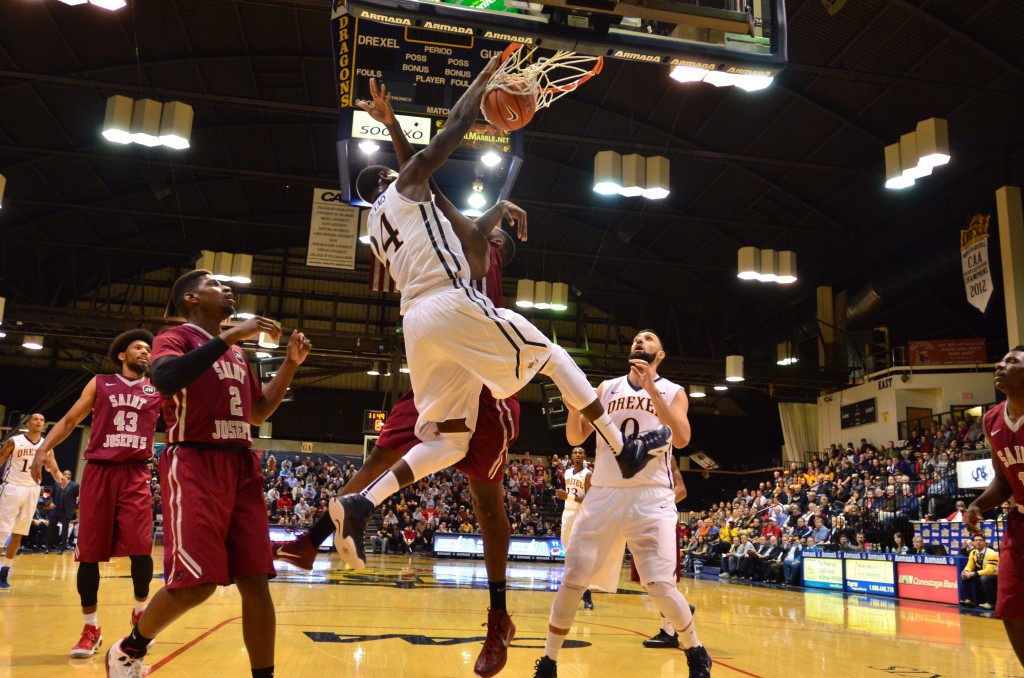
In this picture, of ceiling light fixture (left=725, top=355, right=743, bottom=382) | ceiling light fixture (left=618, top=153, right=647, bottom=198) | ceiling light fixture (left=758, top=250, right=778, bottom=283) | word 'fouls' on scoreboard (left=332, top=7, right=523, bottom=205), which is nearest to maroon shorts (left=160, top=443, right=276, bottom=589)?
word 'fouls' on scoreboard (left=332, top=7, right=523, bottom=205)

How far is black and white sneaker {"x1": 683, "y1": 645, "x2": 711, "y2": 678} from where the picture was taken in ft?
14.5

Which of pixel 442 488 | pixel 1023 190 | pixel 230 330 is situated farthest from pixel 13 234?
pixel 1023 190

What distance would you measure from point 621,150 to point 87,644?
16109 millimetres

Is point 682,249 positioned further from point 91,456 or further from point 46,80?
point 91,456

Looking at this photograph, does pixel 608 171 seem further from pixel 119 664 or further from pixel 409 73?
pixel 119 664

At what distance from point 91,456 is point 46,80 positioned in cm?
1388

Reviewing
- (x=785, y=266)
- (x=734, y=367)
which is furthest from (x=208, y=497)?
(x=734, y=367)

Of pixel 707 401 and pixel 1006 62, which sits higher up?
pixel 1006 62

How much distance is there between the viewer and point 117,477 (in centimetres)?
530

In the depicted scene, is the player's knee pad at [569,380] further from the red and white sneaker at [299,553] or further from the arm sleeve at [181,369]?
the arm sleeve at [181,369]

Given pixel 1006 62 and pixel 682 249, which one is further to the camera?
pixel 682 249

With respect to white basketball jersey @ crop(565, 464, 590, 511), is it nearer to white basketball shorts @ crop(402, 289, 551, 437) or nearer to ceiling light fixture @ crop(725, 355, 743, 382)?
white basketball shorts @ crop(402, 289, 551, 437)

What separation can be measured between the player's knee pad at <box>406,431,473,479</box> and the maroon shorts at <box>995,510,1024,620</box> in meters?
2.87

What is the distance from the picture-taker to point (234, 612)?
7.45 meters
